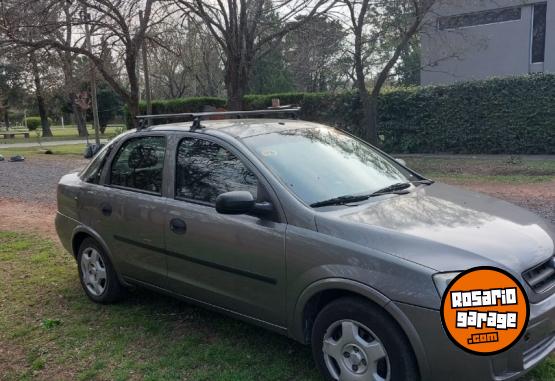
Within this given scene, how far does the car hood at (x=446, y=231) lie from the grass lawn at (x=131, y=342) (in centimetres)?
110

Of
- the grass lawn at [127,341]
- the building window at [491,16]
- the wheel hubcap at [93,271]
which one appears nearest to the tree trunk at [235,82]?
the grass lawn at [127,341]

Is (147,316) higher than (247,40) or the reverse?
the reverse

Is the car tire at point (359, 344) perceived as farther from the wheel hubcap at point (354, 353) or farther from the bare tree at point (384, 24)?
the bare tree at point (384, 24)

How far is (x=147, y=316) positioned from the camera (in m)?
4.68

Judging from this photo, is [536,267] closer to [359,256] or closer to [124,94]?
[359,256]

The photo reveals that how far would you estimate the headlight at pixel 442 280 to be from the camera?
2.73 metres

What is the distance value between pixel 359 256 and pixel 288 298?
62 centimetres

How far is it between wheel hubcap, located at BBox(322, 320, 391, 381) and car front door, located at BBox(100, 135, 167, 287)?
1.63 metres

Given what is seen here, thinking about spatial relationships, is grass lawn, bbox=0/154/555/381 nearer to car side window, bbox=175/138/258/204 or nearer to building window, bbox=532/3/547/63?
car side window, bbox=175/138/258/204

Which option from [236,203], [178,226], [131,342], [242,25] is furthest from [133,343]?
[242,25]

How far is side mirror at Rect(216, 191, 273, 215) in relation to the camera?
3404mm

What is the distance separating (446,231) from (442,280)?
1.38 ft

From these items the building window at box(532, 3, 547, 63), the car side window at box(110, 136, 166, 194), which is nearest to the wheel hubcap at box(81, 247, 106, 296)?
the car side window at box(110, 136, 166, 194)

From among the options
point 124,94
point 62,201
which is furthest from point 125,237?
point 124,94
